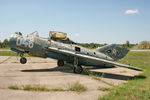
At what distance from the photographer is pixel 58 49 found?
1323 centimetres

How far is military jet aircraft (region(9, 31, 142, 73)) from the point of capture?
13133 mm

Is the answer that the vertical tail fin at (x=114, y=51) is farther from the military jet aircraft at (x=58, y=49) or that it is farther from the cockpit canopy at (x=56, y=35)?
the cockpit canopy at (x=56, y=35)

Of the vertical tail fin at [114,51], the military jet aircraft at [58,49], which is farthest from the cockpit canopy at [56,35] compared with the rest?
the vertical tail fin at [114,51]

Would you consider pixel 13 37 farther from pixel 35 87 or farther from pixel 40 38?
pixel 35 87

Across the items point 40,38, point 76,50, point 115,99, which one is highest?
point 40,38

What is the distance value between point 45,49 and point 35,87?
631 cm

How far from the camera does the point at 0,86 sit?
7984 mm

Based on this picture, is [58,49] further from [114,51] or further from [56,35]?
[114,51]

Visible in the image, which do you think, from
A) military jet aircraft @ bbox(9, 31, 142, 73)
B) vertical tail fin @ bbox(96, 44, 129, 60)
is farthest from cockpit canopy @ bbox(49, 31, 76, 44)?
vertical tail fin @ bbox(96, 44, 129, 60)

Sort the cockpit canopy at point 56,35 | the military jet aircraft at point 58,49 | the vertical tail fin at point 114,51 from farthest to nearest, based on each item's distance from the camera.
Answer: the vertical tail fin at point 114,51, the cockpit canopy at point 56,35, the military jet aircraft at point 58,49

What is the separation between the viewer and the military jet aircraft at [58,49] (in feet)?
43.1

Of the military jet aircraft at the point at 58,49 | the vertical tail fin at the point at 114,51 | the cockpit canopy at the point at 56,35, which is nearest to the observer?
the military jet aircraft at the point at 58,49

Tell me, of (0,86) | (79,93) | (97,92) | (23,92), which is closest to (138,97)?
(97,92)

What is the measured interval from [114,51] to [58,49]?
184 inches
